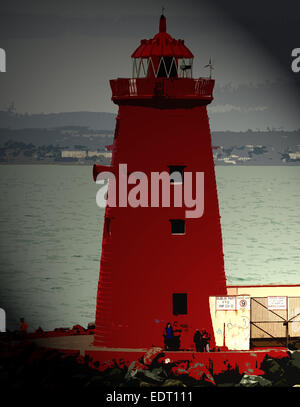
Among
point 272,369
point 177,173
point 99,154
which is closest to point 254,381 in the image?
point 272,369

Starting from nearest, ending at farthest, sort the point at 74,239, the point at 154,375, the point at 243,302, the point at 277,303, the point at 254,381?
the point at 154,375, the point at 254,381, the point at 243,302, the point at 277,303, the point at 74,239

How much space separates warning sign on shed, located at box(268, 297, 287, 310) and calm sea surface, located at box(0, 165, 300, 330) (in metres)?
19.2

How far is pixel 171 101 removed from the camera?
22.7 meters

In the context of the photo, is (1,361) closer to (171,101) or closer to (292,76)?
(171,101)

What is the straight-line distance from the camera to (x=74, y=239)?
71375 mm

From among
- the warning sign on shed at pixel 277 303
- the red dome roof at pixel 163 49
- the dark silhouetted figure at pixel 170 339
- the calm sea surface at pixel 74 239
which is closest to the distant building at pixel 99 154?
the calm sea surface at pixel 74 239

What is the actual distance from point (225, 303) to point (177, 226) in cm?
189

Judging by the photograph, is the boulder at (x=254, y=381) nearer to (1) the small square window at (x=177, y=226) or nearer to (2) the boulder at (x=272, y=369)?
(2) the boulder at (x=272, y=369)

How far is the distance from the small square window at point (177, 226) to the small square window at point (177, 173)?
813 mm

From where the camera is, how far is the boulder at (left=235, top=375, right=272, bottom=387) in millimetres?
22302

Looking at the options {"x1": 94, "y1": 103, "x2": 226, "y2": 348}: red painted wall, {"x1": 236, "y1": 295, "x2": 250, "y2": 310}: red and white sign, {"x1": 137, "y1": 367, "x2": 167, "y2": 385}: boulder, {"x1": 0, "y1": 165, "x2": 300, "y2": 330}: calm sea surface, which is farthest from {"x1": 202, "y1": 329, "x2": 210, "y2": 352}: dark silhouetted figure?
{"x1": 0, "y1": 165, "x2": 300, "y2": 330}: calm sea surface

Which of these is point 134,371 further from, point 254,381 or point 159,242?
point 159,242
